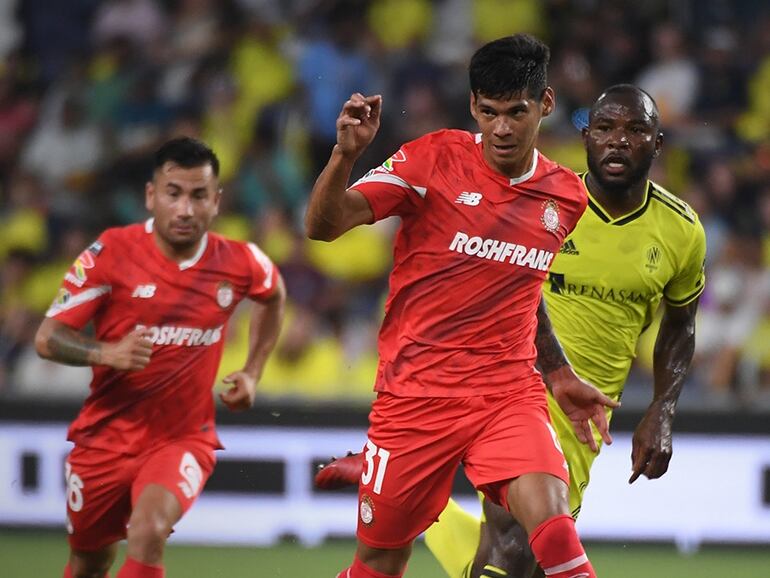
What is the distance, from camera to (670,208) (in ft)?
18.9

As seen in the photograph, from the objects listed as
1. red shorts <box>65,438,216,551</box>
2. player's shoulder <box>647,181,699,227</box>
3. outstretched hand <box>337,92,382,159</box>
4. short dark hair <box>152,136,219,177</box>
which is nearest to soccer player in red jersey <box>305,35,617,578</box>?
outstretched hand <box>337,92,382,159</box>

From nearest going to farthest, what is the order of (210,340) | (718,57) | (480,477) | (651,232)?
(480,477) → (651,232) → (210,340) → (718,57)

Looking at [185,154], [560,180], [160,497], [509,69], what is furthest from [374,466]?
[185,154]

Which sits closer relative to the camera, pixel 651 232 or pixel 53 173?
pixel 651 232

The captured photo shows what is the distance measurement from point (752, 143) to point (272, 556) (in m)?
5.08

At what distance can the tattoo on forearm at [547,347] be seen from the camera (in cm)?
525

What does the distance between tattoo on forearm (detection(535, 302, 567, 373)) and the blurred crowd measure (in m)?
4.29

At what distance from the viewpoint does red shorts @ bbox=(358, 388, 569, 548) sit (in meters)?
4.86

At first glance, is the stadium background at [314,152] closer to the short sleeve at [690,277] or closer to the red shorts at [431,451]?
the short sleeve at [690,277]

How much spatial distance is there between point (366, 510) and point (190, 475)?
1187mm

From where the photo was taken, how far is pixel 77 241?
1078 cm

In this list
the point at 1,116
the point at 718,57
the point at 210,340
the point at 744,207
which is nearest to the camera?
the point at 210,340

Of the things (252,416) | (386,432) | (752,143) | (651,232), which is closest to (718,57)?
(752,143)

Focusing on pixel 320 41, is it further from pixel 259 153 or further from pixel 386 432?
pixel 386 432
